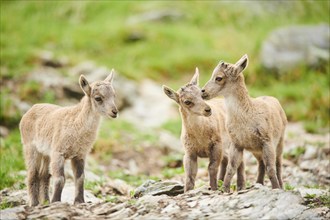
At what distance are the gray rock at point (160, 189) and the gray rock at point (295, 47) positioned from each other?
1273 cm

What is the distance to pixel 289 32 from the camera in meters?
21.9

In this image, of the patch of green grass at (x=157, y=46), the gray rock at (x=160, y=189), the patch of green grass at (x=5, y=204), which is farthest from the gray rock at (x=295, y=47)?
the patch of green grass at (x=5, y=204)

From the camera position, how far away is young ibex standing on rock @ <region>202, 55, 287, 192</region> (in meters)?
8.80

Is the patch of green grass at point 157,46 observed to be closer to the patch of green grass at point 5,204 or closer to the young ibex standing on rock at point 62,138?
the young ibex standing on rock at point 62,138

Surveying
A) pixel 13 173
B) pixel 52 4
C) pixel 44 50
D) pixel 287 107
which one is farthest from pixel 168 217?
pixel 44 50

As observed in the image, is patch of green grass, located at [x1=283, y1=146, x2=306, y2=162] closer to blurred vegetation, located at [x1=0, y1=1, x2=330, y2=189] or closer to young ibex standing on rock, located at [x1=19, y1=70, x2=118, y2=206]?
blurred vegetation, located at [x1=0, y1=1, x2=330, y2=189]

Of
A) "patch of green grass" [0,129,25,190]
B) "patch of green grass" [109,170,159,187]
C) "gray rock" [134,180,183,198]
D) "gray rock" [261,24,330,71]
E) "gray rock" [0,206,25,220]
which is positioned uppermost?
"gray rock" [261,24,330,71]

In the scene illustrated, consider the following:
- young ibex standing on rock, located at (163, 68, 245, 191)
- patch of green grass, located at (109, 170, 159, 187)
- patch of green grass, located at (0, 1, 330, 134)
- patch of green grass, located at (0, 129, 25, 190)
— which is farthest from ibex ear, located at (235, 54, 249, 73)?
patch of green grass, located at (0, 1, 330, 134)

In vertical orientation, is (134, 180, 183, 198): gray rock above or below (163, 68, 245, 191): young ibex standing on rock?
below

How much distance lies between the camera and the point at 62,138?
893cm

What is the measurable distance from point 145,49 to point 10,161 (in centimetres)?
1430

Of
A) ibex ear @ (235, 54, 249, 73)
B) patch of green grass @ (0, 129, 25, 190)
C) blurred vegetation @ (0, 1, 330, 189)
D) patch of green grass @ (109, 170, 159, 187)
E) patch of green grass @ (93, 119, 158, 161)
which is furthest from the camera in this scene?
Result: blurred vegetation @ (0, 1, 330, 189)

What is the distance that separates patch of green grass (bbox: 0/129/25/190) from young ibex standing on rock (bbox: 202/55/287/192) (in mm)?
4490

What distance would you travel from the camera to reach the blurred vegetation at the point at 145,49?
16641 millimetres
